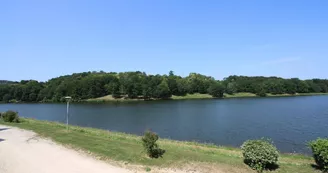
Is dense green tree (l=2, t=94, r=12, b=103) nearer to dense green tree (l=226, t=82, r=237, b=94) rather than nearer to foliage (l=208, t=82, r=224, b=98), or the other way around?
foliage (l=208, t=82, r=224, b=98)

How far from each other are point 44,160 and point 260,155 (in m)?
9.64

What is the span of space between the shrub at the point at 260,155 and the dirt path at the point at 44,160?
17.7ft

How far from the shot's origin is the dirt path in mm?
11242

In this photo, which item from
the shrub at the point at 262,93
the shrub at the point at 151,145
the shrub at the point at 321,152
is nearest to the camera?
the shrub at the point at 321,152

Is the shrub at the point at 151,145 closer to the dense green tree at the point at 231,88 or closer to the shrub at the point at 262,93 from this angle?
the dense green tree at the point at 231,88

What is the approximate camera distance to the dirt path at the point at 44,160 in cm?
1124

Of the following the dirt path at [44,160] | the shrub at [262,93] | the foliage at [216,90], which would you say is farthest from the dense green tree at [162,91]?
the dirt path at [44,160]

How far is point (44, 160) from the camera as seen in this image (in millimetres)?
12727

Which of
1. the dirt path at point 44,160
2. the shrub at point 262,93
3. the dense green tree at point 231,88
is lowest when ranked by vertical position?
the dirt path at point 44,160

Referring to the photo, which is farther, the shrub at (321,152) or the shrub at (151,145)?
the shrub at (151,145)

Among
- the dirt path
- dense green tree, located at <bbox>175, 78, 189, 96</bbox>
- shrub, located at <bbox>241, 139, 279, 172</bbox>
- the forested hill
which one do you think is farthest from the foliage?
shrub, located at <bbox>241, 139, 279, 172</bbox>

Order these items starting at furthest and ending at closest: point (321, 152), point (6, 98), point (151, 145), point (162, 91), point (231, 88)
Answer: point (6, 98) < point (231, 88) < point (162, 91) < point (151, 145) < point (321, 152)

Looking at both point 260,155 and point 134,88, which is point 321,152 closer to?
point 260,155

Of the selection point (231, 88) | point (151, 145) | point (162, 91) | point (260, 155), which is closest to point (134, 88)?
point (162, 91)
